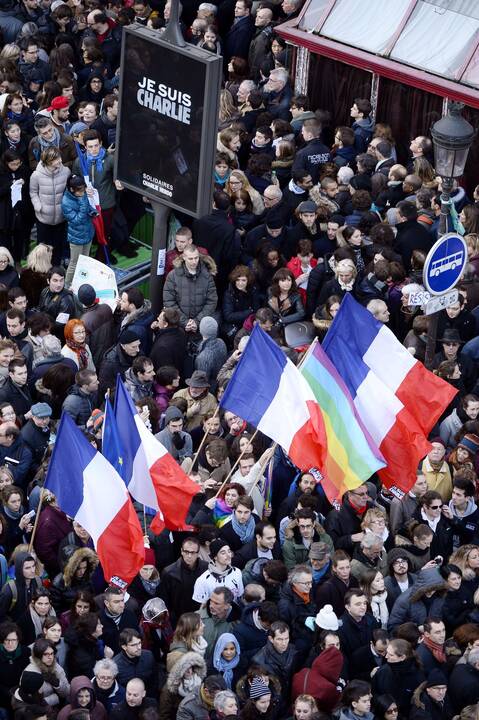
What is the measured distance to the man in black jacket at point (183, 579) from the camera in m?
16.9

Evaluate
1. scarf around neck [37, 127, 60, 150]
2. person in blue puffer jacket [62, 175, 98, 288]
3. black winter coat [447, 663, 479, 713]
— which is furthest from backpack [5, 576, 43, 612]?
scarf around neck [37, 127, 60, 150]

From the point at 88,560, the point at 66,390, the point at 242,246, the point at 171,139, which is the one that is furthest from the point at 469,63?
the point at 88,560

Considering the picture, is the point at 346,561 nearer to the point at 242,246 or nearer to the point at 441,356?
the point at 441,356

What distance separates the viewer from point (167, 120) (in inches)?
770

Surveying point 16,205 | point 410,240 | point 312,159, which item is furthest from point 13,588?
point 312,159

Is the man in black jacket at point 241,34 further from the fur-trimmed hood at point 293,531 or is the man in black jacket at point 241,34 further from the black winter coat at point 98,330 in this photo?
the fur-trimmed hood at point 293,531

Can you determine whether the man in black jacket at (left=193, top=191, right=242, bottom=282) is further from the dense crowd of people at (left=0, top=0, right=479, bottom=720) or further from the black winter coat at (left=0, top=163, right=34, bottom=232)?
the black winter coat at (left=0, top=163, right=34, bottom=232)

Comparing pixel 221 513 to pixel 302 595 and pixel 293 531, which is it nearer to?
pixel 293 531

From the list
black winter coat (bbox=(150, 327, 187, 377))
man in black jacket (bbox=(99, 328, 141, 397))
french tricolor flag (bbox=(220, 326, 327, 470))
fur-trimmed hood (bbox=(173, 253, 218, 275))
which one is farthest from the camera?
fur-trimmed hood (bbox=(173, 253, 218, 275))

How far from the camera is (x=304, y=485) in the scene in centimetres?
1789

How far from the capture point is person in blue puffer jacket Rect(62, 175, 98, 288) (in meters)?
21.8

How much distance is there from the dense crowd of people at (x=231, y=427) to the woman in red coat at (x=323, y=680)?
2cm

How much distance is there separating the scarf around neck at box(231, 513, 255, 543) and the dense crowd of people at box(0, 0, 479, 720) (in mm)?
25

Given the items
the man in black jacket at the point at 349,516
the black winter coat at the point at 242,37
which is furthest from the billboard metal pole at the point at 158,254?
Answer: the black winter coat at the point at 242,37
